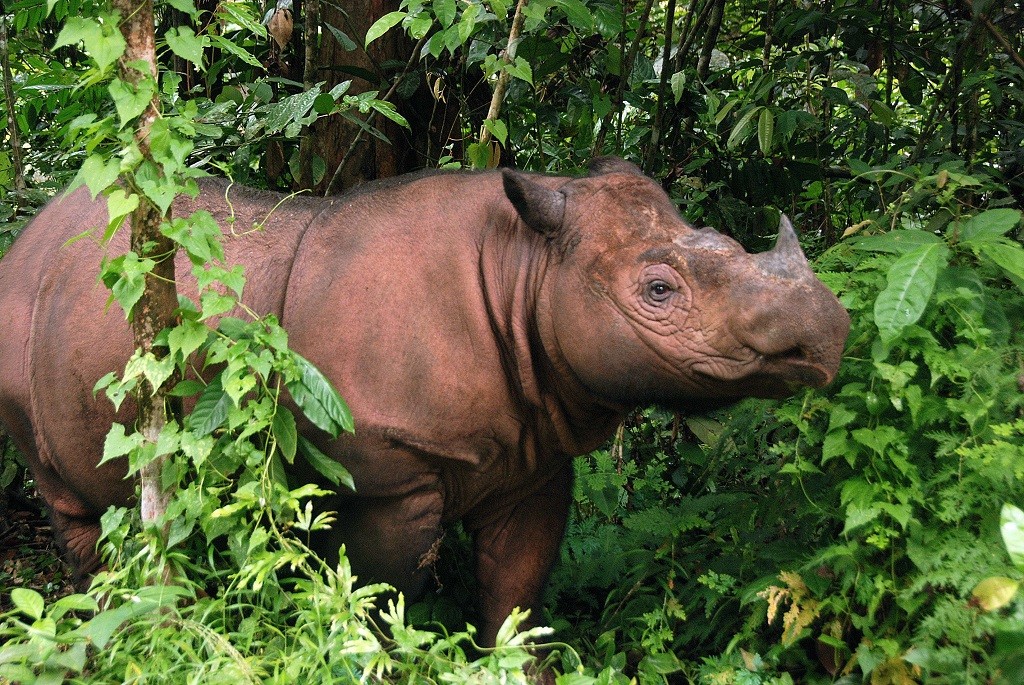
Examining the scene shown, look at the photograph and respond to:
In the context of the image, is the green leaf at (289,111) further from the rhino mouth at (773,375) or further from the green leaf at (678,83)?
the rhino mouth at (773,375)

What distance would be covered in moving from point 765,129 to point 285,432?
279cm

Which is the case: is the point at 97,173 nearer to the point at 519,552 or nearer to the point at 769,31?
the point at 519,552

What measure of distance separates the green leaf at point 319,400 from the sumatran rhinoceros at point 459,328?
33 centimetres

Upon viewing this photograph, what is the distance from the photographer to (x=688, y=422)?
490cm

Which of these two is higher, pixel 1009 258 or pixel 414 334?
pixel 1009 258

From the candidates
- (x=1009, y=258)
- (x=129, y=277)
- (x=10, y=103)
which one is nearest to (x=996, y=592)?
(x=1009, y=258)

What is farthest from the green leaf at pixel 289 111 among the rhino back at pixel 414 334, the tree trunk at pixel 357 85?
the rhino back at pixel 414 334

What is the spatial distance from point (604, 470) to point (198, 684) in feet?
7.74

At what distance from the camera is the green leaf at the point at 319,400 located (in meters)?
3.18

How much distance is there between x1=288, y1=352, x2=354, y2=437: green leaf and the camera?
3182 mm

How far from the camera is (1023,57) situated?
5543 millimetres

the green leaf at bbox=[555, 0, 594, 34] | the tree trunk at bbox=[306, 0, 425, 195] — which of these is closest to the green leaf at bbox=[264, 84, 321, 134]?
the tree trunk at bbox=[306, 0, 425, 195]

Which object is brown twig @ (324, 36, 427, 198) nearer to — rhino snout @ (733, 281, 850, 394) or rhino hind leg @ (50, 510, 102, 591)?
rhino hind leg @ (50, 510, 102, 591)

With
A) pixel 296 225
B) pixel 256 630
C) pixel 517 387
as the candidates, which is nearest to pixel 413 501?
pixel 517 387
